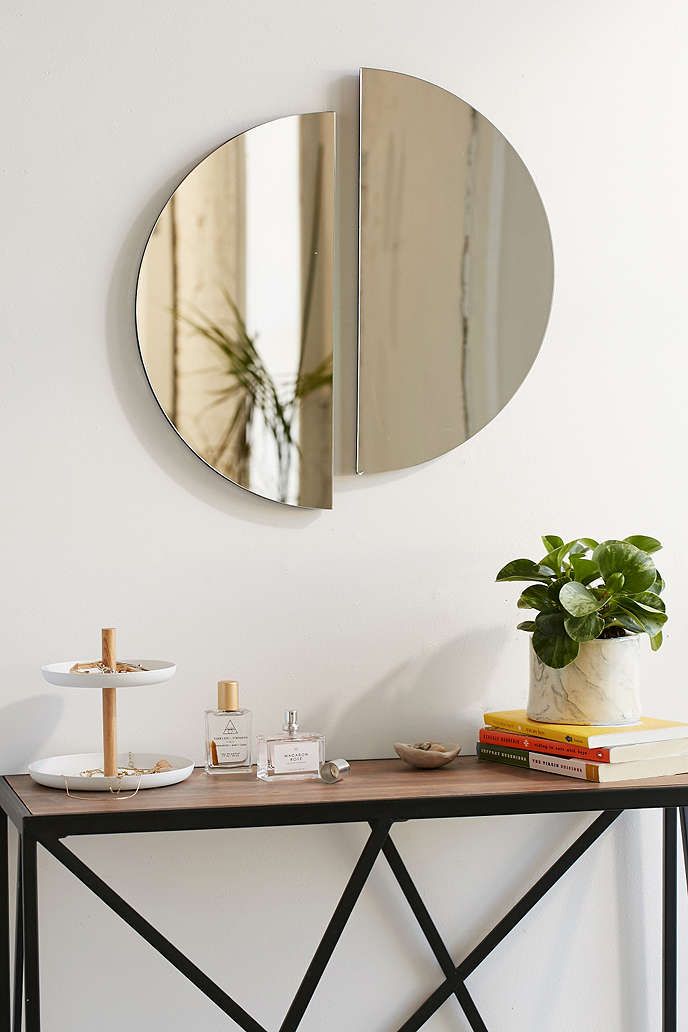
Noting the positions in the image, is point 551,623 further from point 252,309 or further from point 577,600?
point 252,309

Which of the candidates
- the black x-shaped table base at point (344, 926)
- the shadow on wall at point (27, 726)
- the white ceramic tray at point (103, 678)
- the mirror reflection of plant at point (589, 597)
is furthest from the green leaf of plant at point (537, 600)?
the shadow on wall at point (27, 726)

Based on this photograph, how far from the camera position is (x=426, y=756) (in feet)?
4.86

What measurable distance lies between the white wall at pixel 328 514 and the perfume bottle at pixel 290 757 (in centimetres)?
14

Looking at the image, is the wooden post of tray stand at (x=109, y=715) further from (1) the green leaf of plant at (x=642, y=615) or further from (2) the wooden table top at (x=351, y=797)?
(1) the green leaf of plant at (x=642, y=615)

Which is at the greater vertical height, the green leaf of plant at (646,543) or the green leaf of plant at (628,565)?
the green leaf of plant at (646,543)

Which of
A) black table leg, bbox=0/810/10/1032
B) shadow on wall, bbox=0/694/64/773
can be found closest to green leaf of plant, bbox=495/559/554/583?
shadow on wall, bbox=0/694/64/773

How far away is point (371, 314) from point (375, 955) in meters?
0.91

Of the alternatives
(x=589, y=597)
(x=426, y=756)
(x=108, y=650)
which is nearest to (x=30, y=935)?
(x=108, y=650)

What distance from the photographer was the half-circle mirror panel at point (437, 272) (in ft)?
5.26

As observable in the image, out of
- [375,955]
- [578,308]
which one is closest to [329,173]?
[578,308]

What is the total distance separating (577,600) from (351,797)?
38 cm

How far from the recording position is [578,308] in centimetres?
170

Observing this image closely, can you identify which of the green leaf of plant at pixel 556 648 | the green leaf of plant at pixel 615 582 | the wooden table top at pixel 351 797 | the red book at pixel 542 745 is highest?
the green leaf of plant at pixel 615 582

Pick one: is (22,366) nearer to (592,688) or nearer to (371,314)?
(371,314)
